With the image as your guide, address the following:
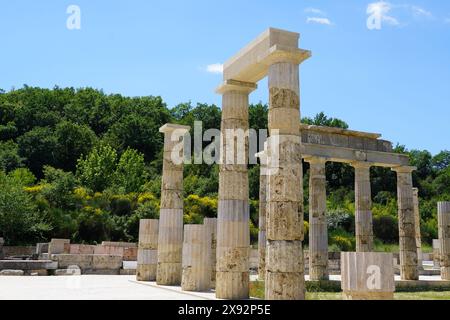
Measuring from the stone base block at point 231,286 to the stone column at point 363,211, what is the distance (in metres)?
10.6

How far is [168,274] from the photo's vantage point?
1594 centimetres

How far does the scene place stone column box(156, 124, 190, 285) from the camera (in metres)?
16.1

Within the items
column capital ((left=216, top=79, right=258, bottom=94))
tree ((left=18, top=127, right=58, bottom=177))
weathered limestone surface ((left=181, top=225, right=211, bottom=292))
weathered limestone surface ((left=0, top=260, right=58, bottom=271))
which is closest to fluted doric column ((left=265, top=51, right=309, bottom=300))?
column capital ((left=216, top=79, right=258, bottom=94))

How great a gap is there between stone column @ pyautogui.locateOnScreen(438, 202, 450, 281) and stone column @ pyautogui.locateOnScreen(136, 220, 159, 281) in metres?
12.7

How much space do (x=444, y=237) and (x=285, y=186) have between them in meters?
14.4

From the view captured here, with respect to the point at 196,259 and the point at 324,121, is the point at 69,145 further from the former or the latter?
the point at 196,259

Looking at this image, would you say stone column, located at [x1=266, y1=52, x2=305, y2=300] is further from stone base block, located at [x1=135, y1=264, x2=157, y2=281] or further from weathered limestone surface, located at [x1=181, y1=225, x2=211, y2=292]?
stone base block, located at [x1=135, y1=264, x2=157, y2=281]

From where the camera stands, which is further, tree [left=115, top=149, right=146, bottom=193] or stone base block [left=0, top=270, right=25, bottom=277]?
tree [left=115, top=149, right=146, bottom=193]

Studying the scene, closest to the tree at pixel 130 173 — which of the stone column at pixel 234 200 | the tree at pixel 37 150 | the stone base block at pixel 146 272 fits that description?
the tree at pixel 37 150

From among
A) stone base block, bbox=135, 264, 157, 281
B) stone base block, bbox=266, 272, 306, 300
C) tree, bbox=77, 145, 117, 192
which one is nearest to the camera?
stone base block, bbox=266, 272, 306, 300

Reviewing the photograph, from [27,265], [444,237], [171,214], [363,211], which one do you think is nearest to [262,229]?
[363,211]

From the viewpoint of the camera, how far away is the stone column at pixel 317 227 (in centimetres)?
1948

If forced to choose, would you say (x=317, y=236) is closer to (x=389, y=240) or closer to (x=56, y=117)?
(x=389, y=240)

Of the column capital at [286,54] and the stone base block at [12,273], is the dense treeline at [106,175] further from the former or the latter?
the column capital at [286,54]
